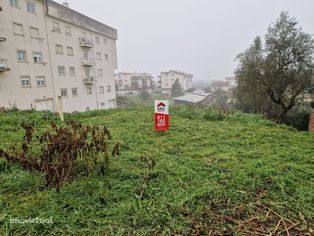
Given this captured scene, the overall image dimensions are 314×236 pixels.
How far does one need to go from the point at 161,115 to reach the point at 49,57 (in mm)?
16017

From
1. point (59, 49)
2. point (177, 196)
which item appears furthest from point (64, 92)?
point (177, 196)

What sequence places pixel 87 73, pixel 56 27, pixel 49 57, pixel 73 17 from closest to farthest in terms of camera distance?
pixel 49 57
pixel 56 27
pixel 73 17
pixel 87 73

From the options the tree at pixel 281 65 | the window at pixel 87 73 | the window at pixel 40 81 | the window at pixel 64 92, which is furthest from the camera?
the window at pixel 87 73

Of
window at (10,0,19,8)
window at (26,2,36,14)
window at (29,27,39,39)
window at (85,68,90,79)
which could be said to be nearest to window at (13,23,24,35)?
window at (29,27,39,39)

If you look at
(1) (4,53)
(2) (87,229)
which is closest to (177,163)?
(2) (87,229)

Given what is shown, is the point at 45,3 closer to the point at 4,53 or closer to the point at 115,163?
the point at 4,53

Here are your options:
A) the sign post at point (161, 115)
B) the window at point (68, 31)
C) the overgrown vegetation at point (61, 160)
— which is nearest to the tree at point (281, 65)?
the sign post at point (161, 115)

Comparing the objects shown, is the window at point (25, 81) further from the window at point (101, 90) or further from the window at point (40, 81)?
the window at point (101, 90)

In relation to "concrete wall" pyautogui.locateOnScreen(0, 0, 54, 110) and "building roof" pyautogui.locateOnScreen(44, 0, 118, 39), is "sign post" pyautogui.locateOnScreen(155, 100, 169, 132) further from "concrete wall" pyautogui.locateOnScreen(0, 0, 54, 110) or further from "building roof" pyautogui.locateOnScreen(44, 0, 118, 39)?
"building roof" pyautogui.locateOnScreen(44, 0, 118, 39)

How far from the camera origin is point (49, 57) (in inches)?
665

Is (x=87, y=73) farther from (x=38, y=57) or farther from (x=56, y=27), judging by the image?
(x=38, y=57)

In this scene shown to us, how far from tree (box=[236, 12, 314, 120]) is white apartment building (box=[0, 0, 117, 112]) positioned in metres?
11.7

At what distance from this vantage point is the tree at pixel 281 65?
10883 mm

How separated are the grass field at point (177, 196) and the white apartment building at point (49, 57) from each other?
34.2 feet
